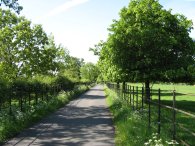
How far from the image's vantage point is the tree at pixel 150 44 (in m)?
28.2

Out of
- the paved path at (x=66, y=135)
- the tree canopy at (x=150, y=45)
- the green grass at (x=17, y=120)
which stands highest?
the tree canopy at (x=150, y=45)

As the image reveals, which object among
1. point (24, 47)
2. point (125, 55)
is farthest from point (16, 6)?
point (24, 47)

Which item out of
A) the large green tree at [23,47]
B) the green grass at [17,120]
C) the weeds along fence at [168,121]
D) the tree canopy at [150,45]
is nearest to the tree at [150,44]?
the tree canopy at [150,45]

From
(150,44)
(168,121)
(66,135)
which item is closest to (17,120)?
(66,135)

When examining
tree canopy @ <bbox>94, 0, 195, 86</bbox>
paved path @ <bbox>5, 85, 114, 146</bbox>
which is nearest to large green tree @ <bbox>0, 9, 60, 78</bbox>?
tree canopy @ <bbox>94, 0, 195, 86</bbox>

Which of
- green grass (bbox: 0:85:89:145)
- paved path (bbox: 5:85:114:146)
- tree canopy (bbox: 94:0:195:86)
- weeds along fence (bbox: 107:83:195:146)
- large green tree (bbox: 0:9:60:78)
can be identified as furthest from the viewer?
large green tree (bbox: 0:9:60:78)

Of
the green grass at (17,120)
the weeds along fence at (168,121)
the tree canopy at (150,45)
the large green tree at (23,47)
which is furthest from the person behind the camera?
the large green tree at (23,47)

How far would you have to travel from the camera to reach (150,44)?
93.7 ft

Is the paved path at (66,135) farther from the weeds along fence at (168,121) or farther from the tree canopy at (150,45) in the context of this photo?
the tree canopy at (150,45)

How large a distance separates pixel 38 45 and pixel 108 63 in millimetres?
30117

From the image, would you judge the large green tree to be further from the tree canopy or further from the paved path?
the paved path

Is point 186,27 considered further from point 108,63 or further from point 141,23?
point 108,63

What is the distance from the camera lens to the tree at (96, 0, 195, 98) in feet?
92.5

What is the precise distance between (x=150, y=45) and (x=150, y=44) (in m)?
0.13
